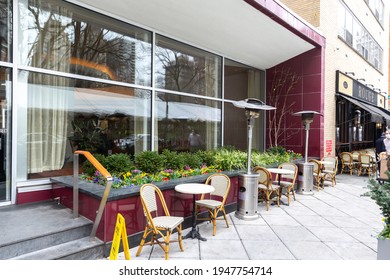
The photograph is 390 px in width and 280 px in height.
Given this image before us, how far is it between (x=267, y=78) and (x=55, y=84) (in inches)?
326

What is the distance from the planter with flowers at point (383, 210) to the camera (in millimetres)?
2840

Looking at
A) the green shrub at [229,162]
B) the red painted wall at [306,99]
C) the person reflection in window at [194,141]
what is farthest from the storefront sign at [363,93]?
the green shrub at [229,162]

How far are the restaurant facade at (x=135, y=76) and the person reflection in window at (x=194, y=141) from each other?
11 centimetres

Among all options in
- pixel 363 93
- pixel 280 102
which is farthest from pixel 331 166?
pixel 363 93

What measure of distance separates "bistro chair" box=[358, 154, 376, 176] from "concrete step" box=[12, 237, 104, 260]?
11.2 m

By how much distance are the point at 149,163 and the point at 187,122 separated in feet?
10.3

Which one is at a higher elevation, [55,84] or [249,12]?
[249,12]

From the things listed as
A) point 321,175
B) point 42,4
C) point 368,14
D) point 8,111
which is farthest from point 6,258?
point 368,14

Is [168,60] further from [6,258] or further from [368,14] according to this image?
Result: [368,14]

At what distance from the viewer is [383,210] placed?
2.98 meters

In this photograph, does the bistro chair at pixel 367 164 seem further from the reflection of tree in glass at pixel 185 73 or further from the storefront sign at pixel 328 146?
the reflection of tree in glass at pixel 185 73

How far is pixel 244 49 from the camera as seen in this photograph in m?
8.95

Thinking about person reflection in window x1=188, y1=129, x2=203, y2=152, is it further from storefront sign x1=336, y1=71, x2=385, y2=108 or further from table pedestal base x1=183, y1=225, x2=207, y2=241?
storefront sign x1=336, y1=71, x2=385, y2=108

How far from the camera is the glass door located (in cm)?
471
